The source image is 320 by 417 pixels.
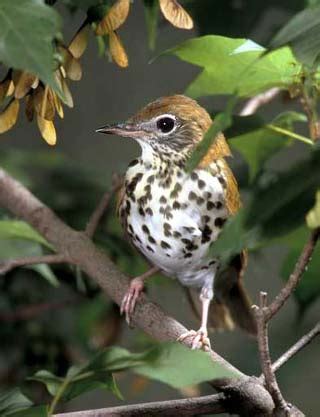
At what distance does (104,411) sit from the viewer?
0.73 m

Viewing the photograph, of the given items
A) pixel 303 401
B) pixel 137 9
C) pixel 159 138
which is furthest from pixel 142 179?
pixel 303 401

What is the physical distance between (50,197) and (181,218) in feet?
1.81

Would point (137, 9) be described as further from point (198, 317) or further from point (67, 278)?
point (198, 317)

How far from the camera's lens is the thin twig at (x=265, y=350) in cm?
64

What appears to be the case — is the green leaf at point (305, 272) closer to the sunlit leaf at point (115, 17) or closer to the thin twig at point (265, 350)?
the thin twig at point (265, 350)

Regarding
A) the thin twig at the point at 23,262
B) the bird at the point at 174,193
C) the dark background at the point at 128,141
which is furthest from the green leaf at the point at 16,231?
the dark background at the point at 128,141

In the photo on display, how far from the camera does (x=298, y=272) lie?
1.99ft

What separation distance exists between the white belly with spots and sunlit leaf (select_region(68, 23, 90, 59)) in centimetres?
34

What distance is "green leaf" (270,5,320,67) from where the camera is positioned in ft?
1.66

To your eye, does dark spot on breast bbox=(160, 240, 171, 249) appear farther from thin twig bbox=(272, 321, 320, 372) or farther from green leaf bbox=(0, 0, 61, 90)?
green leaf bbox=(0, 0, 61, 90)

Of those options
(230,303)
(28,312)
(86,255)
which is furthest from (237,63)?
(28,312)

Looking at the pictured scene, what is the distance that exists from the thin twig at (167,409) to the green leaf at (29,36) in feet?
0.99

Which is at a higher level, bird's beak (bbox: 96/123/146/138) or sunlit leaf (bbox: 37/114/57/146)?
sunlit leaf (bbox: 37/114/57/146)

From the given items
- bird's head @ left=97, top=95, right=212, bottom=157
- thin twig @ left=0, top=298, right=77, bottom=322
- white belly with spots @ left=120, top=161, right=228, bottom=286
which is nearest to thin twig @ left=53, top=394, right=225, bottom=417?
white belly with spots @ left=120, top=161, right=228, bottom=286
